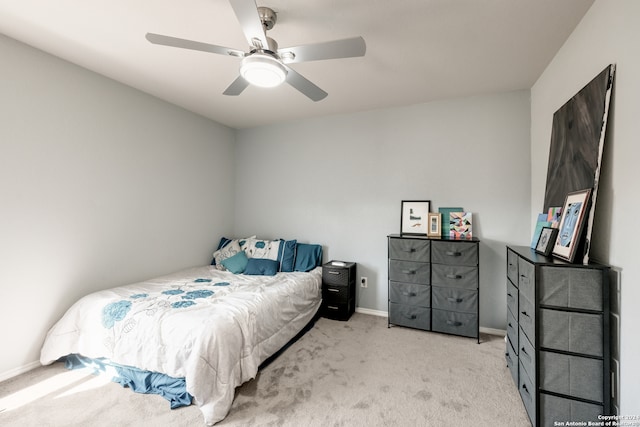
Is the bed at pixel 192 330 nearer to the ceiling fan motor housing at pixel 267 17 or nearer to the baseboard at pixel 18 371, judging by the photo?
the baseboard at pixel 18 371

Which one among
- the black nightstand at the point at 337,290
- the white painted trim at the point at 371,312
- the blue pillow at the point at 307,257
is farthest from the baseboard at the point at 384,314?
the blue pillow at the point at 307,257

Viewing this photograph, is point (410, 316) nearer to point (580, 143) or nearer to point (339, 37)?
point (580, 143)

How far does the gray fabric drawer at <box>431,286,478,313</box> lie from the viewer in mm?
2678

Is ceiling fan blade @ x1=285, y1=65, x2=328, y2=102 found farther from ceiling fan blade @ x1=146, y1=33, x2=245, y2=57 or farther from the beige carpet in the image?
the beige carpet

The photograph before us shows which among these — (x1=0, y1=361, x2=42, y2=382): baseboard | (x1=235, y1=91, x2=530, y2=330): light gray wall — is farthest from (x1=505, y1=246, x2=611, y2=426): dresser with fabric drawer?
(x1=0, y1=361, x2=42, y2=382): baseboard

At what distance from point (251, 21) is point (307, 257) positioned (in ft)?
8.68

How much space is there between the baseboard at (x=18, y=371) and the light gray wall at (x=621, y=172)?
3.94 metres

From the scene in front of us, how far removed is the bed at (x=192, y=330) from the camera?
5.62 feet

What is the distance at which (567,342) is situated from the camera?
56.9 inches

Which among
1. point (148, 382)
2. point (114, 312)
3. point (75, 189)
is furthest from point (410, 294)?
point (75, 189)

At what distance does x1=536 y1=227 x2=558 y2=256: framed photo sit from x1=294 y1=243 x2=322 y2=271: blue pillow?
2.29 meters

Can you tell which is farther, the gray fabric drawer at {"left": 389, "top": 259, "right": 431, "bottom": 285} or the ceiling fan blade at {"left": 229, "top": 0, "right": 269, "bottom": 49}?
the gray fabric drawer at {"left": 389, "top": 259, "right": 431, "bottom": 285}

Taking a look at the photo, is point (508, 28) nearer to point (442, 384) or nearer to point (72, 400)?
point (442, 384)

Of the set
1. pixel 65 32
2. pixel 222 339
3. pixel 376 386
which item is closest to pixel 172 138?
pixel 65 32
